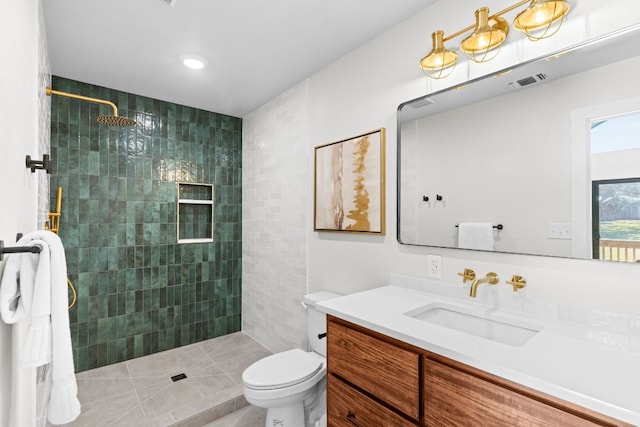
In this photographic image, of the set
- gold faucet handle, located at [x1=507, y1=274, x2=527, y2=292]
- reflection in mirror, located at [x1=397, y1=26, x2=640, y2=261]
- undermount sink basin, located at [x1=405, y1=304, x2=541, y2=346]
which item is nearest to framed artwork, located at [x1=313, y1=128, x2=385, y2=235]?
reflection in mirror, located at [x1=397, y1=26, x2=640, y2=261]

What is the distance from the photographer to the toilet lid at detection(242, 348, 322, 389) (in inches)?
68.2

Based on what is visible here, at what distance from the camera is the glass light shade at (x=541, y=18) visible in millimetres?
1243

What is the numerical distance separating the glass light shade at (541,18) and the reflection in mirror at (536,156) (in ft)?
0.38

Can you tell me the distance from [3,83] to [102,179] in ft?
7.19

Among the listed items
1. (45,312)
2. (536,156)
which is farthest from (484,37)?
(45,312)

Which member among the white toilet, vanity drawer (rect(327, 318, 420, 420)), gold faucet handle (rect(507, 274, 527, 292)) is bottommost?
the white toilet

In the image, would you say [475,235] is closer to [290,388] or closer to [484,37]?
[484,37]

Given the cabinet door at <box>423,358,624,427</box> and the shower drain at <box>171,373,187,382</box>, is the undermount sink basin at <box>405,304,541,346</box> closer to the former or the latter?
the cabinet door at <box>423,358,624,427</box>

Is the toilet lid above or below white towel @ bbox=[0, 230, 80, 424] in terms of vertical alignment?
below

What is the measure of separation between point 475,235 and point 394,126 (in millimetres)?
776

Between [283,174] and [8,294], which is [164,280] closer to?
[283,174]

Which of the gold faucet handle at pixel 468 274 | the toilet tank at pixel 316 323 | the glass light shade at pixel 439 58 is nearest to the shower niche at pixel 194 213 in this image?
the toilet tank at pixel 316 323

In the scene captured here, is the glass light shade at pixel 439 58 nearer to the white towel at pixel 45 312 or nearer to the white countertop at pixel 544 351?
the white countertop at pixel 544 351

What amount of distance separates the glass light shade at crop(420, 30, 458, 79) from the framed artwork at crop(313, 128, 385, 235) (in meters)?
0.43
